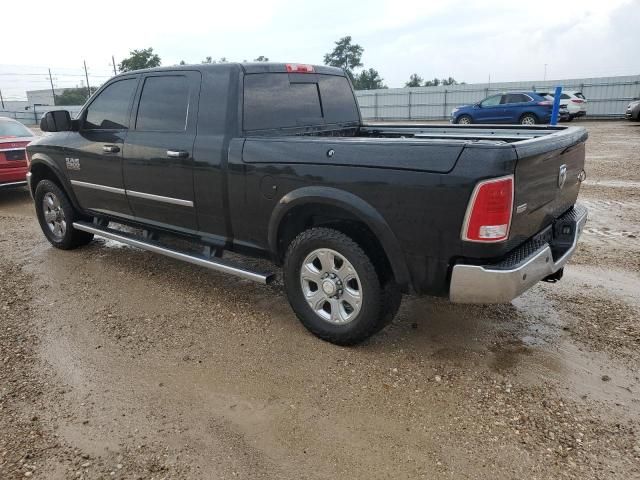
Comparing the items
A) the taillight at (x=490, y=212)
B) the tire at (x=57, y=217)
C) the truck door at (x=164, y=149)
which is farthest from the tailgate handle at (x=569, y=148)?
the tire at (x=57, y=217)

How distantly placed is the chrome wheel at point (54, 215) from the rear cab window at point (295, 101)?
3.05m

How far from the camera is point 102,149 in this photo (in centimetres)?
475

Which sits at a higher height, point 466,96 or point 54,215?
point 466,96

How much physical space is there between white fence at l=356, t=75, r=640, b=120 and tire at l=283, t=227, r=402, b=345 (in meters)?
29.6

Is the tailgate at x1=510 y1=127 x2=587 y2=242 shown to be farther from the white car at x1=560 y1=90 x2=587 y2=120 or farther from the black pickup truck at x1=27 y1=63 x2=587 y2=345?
the white car at x1=560 y1=90 x2=587 y2=120

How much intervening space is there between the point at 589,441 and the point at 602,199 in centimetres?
630


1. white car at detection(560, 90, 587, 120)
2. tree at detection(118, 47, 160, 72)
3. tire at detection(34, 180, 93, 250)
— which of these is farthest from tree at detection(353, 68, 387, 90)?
tire at detection(34, 180, 93, 250)

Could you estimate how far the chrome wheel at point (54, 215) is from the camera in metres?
5.70

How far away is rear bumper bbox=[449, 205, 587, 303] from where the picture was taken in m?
2.77

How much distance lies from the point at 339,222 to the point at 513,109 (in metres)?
19.4

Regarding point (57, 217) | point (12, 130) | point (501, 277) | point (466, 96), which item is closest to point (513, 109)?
point (466, 96)

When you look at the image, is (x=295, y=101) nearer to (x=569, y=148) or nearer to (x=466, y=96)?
(x=569, y=148)

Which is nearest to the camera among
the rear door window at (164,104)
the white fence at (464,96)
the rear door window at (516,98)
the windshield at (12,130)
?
the rear door window at (164,104)

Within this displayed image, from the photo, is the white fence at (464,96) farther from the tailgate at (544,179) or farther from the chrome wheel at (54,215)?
the tailgate at (544,179)
